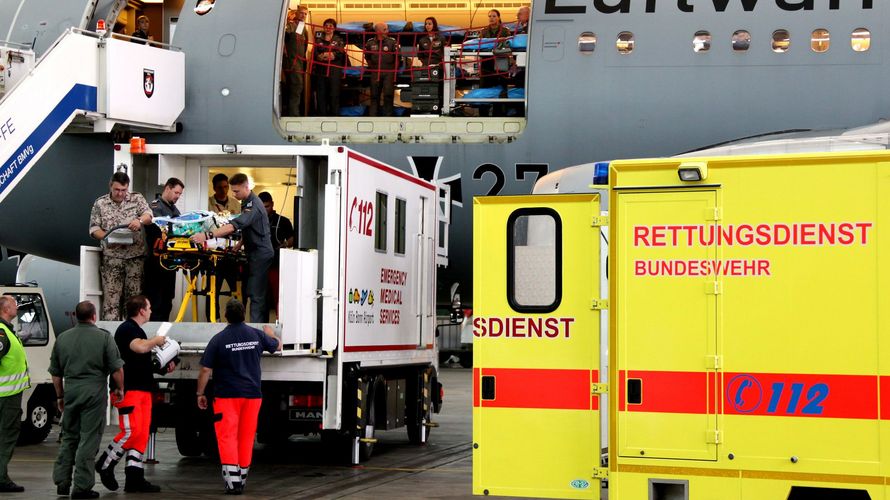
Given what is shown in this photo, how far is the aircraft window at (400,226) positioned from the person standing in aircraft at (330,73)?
4.27m

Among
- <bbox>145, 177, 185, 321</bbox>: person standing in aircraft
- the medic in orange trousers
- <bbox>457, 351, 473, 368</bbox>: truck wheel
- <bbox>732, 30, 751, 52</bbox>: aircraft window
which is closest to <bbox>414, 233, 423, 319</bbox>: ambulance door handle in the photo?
<bbox>145, 177, 185, 321</bbox>: person standing in aircraft

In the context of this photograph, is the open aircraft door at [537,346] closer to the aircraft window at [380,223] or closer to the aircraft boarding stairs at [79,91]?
the aircraft window at [380,223]

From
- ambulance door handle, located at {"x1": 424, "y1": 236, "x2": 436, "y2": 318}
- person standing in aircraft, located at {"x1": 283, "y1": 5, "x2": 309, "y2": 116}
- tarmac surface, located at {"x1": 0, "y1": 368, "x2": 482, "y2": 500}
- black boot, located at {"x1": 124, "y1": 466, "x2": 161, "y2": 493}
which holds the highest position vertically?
person standing in aircraft, located at {"x1": 283, "y1": 5, "x2": 309, "y2": 116}

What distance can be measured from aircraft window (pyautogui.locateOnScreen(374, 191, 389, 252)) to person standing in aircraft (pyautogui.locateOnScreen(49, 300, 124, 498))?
3.52 meters

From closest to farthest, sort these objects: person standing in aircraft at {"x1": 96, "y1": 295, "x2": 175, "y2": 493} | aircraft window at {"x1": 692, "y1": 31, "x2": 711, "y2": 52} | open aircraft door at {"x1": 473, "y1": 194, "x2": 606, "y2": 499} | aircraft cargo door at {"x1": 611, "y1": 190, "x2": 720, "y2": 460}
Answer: aircraft cargo door at {"x1": 611, "y1": 190, "x2": 720, "y2": 460} → open aircraft door at {"x1": 473, "y1": 194, "x2": 606, "y2": 499} → person standing in aircraft at {"x1": 96, "y1": 295, "x2": 175, "y2": 493} → aircraft window at {"x1": 692, "y1": 31, "x2": 711, "y2": 52}

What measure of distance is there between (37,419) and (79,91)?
171 inches

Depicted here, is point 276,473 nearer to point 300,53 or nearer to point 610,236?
point 610,236

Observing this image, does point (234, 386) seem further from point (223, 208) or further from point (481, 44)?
point (481, 44)

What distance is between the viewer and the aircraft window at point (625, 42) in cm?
1839

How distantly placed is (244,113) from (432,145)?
9.15ft

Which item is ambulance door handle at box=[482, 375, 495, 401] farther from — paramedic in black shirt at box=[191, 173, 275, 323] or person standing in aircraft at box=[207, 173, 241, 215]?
person standing in aircraft at box=[207, 173, 241, 215]

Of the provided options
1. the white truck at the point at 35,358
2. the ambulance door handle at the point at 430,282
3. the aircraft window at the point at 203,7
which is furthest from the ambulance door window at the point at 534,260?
the aircraft window at the point at 203,7

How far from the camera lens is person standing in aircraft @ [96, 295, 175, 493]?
11.9 metres

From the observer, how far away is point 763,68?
18.0 meters
